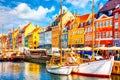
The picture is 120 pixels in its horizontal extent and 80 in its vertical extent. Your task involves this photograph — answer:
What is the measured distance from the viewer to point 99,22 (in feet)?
205

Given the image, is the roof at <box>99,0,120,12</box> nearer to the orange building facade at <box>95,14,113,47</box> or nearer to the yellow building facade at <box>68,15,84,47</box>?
the orange building facade at <box>95,14,113,47</box>

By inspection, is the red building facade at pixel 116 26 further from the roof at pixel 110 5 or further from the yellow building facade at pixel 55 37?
the yellow building facade at pixel 55 37

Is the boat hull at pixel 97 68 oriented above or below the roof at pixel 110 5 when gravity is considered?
below

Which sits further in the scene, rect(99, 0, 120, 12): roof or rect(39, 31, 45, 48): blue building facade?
rect(39, 31, 45, 48): blue building facade

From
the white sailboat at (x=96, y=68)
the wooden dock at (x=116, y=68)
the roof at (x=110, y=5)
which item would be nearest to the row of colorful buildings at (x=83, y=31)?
the roof at (x=110, y=5)

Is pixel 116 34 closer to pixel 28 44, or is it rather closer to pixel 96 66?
pixel 96 66

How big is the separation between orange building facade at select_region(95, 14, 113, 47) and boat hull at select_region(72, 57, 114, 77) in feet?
74.2

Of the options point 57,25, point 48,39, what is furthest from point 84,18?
point 48,39

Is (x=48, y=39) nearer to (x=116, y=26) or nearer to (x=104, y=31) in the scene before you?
(x=104, y=31)

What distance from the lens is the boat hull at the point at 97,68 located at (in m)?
35.1

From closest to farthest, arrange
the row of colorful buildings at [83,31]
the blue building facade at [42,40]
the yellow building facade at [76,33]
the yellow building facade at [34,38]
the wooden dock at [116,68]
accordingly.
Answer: the wooden dock at [116,68] → the row of colorful buildings at [83,31] → the yellow building facade at [76,33] → the blue building facade at [42,40] → the yellow building facade at [34,38]

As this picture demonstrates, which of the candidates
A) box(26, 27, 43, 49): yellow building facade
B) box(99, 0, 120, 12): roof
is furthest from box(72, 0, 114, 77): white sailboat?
box(26, 27, 43, 49): yellow building facade

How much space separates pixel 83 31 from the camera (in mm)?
72250

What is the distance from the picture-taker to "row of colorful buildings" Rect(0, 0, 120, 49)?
191 feet
